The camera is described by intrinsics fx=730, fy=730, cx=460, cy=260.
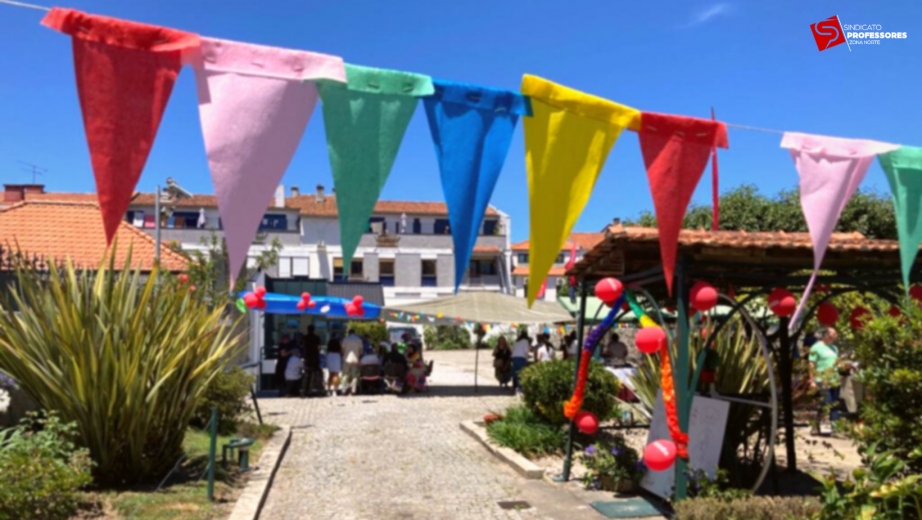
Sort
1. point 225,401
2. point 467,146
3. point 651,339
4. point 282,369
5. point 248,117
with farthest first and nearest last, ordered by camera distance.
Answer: point 282,369 < point 225,401 < point 651,339 < point 467,146 < point 248,117

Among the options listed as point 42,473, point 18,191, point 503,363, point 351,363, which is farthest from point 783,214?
point 18,191

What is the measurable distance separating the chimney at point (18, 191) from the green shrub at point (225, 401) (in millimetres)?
37690

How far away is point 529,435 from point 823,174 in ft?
20.4

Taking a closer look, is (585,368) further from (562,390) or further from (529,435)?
(529,435)

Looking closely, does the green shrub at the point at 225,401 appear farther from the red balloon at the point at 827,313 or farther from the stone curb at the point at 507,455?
the red balloon at the point at 827,313

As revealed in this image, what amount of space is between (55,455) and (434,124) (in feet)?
16.7

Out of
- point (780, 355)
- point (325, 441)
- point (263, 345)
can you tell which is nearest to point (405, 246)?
point (263, 345)

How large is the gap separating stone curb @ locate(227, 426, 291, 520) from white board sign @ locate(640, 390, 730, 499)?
4.07 metres

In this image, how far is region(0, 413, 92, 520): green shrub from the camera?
18.3 feet

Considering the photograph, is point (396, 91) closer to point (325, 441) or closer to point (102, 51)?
point (102, 51)

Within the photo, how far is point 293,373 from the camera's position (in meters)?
17.4

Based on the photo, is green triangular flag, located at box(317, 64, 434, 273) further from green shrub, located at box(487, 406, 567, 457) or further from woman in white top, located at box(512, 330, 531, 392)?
woman in white top, located at box(512, 330, 531, 392)

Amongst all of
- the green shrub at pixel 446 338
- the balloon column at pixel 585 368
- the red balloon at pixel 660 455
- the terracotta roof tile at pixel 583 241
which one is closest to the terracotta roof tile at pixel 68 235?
the balloon column at pixel 585 368

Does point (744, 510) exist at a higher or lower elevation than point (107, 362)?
lower
